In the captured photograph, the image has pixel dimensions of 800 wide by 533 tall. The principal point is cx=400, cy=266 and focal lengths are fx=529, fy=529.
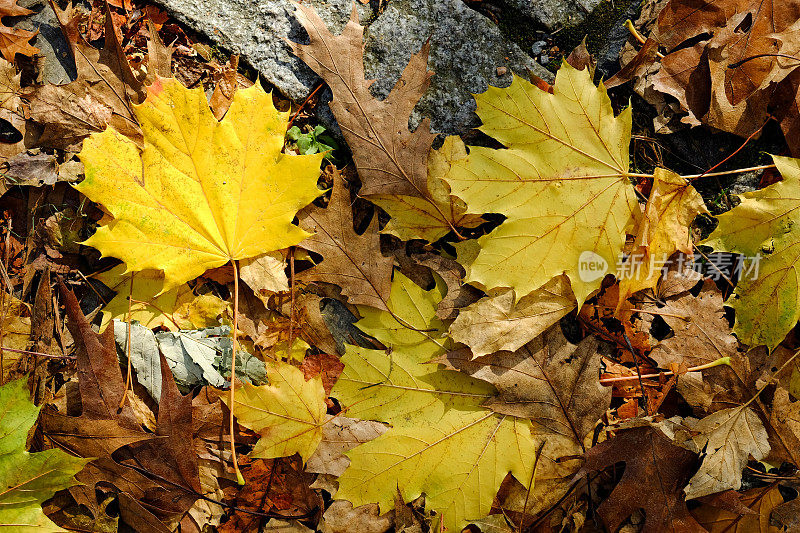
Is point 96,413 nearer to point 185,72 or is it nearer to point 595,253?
point 185,72

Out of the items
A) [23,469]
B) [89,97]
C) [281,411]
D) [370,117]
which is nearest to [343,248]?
[370,117]

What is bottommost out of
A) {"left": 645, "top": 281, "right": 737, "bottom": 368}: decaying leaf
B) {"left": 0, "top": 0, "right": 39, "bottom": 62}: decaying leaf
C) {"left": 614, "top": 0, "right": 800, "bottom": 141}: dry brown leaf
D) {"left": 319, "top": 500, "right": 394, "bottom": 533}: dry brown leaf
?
{"left": 319, "top": 500, "right": 394, "bottom": 533}: dry brown leaf

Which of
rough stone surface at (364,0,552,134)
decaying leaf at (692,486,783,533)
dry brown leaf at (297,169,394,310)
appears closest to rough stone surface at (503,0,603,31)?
rough stone surface at (364,0,552,134)

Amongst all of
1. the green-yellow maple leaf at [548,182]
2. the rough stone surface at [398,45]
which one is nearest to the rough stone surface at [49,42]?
the rough stone surface at [398,45]

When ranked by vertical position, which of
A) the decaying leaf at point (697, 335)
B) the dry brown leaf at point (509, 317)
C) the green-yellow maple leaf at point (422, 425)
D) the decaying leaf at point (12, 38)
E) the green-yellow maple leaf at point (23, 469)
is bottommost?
the green-yellow maple leaf at point (23, 469)

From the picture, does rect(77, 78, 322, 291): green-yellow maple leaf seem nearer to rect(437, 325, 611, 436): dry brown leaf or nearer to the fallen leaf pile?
the fallen leaf pile

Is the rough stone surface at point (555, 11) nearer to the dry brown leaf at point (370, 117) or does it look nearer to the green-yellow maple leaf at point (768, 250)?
the dry brown leaf at point (370, 117)
